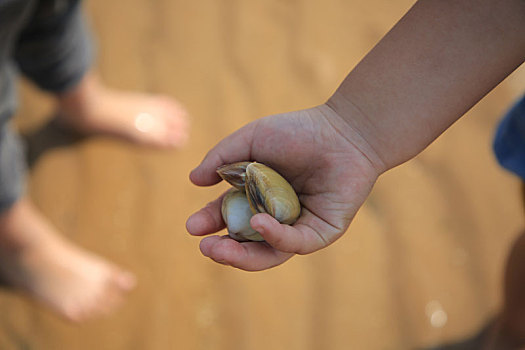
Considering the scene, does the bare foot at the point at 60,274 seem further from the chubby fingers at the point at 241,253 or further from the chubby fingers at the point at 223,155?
the chubby fingers at the point at 241,253

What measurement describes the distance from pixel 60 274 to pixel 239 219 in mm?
1082

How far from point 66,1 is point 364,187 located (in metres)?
1.14

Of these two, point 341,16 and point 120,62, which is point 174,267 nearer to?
point 120,62

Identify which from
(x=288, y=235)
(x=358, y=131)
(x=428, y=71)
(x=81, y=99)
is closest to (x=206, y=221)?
(x=288, y=235)

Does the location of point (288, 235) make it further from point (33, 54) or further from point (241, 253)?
point (33, 54)

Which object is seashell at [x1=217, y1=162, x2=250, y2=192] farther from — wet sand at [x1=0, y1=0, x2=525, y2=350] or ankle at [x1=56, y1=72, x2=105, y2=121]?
ankle at [x1=56, y1=72, x2=105, y2=121]

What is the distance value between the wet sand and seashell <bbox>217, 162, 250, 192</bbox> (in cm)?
76

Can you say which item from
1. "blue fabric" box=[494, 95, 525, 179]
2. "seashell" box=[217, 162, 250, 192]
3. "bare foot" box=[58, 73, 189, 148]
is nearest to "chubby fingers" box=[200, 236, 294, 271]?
"seashell" box=[217, 162, 250, 192]

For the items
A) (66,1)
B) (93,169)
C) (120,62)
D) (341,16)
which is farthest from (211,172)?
(341,16)

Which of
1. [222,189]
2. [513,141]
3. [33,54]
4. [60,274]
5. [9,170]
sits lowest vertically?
[60,274]

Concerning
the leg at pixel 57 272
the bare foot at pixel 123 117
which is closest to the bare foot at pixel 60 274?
the leg at pixel 57 272

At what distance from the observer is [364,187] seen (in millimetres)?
1042

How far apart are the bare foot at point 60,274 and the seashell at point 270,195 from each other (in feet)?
3.04

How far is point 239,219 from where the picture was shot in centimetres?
100
